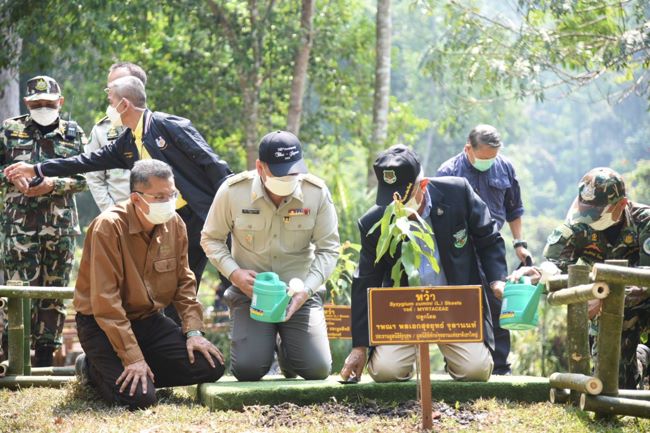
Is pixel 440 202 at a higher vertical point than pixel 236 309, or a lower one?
higher

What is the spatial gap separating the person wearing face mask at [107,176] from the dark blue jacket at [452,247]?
2423 mm

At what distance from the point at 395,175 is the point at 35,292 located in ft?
9.41

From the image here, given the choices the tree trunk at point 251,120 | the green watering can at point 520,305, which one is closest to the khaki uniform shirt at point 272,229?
the green watering can at point 520,305

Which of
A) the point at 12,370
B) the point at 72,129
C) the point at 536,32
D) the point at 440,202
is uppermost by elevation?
the point at 536,32

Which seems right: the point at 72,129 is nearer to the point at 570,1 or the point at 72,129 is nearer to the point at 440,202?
the point at 440,202

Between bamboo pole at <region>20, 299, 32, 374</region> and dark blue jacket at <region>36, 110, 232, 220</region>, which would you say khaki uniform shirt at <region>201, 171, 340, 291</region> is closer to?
dark blue jacket at <region>36, 110, 232, 220</region>

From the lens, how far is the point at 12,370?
783cm

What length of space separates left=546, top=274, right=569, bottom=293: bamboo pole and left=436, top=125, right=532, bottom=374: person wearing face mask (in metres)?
1.48

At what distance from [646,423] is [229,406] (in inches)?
93.6

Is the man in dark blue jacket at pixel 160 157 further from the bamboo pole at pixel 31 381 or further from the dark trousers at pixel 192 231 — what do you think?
the bamboo pole at pixel 31 381

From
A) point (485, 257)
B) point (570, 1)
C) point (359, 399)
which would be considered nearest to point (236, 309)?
point (359, 399)

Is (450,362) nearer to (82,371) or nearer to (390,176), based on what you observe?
(390,176)

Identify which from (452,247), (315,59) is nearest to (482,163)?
(452,247)

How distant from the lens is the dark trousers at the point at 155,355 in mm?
6816
